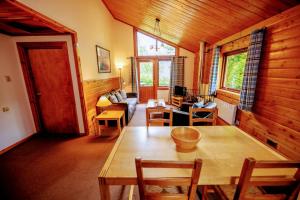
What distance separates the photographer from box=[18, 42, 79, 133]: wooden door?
281 centimetres

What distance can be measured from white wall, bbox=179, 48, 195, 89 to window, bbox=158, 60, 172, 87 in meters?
0.72

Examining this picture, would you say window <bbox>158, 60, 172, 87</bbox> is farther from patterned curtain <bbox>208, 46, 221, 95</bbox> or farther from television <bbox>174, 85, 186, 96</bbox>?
patterned curtain <bbox>208, 46, 221, 95</bbox>

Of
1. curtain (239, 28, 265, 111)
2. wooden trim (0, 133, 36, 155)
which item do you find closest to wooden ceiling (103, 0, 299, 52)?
curtain (239, 28, 265, 111)

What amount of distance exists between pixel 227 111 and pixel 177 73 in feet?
10.7

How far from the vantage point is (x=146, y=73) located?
246 inches

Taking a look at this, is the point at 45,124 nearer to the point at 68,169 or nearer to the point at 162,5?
the point at 68,169

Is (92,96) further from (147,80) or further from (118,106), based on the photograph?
(147,80)

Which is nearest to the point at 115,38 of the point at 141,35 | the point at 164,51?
the point at 141,35

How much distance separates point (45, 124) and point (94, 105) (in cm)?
116

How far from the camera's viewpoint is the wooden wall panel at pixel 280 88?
5.60ft

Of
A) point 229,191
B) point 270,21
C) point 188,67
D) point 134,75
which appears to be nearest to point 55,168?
point 229,191

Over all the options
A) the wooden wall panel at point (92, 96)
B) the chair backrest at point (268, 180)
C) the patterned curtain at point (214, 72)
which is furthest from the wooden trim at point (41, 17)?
the patterned curtain at point (214, 72)

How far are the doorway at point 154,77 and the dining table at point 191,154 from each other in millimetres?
4775

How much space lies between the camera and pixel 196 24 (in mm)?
3355
